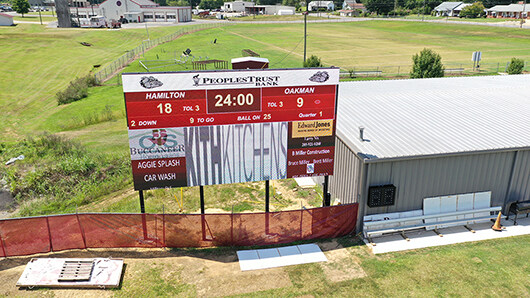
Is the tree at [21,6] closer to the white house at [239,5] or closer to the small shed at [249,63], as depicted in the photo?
the white house at [239,5]

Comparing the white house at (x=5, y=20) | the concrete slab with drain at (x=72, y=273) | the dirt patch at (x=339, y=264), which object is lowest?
the dirt patch at (x=339, y=264)

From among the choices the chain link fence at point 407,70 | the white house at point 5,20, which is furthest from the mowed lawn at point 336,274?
the white house at point 5,20

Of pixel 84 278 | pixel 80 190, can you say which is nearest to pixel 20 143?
pixel 80 190

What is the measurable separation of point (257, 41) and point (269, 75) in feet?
244

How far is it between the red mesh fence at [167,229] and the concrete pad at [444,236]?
175 cm

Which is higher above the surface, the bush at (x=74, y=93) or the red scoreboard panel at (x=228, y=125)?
the red scoreboard panel at (x=228, y=125)

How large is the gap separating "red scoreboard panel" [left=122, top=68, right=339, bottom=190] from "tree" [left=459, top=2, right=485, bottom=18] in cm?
15788

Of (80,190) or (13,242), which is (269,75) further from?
(80,190)

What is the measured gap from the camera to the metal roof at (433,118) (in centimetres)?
1719

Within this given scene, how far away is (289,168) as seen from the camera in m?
16.0

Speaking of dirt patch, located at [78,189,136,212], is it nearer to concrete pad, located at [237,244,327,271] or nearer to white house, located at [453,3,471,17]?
concrete pad, located at [237,244,327,271]

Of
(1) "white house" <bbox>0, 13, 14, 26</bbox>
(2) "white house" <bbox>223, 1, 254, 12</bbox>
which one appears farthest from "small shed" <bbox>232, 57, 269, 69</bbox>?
(2) "white house" <bbox>223, 1, 254, 12</bbox>

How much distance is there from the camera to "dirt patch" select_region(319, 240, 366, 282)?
1441 cm

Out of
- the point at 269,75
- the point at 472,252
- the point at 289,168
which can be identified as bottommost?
the point at 472,252
